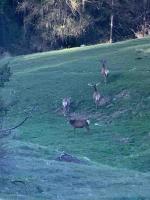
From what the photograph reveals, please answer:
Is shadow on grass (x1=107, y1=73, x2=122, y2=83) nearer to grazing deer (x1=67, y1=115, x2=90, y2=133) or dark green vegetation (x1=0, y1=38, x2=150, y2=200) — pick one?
dark green vegetation (x1=0, y1=38, x2=150, y2=200)

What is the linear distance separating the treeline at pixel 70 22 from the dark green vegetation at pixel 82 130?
970cm

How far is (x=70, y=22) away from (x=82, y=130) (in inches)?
1351

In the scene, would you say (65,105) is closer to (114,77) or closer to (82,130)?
(82,130)

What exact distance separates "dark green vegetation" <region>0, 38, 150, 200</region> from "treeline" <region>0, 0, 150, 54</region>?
9700 mm

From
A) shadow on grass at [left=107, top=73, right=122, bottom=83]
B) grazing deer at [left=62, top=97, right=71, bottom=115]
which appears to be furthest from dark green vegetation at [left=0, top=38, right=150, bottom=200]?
grazing deer at [left=62, top=97, right=71, bottom=115]

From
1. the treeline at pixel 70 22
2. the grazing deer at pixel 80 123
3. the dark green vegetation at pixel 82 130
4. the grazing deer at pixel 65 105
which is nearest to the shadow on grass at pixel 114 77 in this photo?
the dark green vegetation at pixel 82 130

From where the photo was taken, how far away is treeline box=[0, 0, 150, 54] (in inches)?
2491

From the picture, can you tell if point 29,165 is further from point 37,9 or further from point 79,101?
point 37,9

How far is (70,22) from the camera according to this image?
2514 inches

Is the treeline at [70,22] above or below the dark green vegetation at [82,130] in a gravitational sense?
below

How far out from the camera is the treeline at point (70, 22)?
6328 centimetres

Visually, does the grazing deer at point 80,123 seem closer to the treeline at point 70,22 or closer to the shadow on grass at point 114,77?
the shadow on grass at point 114,77

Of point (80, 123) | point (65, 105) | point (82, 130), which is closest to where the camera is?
point (80, 123)

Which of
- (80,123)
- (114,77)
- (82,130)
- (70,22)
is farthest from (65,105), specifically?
(70,22)
